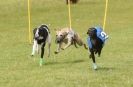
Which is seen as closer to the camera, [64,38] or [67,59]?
[64,38]

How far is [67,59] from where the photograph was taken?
752 inches

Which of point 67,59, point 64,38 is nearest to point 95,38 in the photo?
point 64,38

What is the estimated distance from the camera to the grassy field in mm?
13586

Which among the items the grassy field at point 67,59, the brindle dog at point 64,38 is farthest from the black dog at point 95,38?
the brindle dog at point 64,38

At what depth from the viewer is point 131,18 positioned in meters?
41.2

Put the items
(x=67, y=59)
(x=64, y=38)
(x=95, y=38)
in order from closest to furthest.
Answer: (x=95, y=38) < (x=64, y=38) < (x=67, y=59)

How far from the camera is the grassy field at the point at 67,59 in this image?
13.6 meters

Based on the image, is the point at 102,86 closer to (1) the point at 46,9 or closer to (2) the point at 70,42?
(2) the point at 70,42

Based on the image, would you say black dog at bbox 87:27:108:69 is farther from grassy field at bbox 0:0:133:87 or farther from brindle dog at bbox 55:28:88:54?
brindle dog at bbox 55:28:88:54

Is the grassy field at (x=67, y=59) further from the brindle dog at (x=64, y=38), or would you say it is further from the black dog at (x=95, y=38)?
the black dog at (x=95, y=38)

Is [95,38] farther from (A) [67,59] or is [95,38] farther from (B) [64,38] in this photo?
(A) [67,59]

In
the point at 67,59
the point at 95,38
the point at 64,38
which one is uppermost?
the point at 95,38

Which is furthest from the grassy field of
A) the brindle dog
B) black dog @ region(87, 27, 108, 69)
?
black dog @ region(87, 27, 108, 69)

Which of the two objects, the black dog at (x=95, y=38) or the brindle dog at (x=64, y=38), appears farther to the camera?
the brindle dog at (x=64, y=38)
